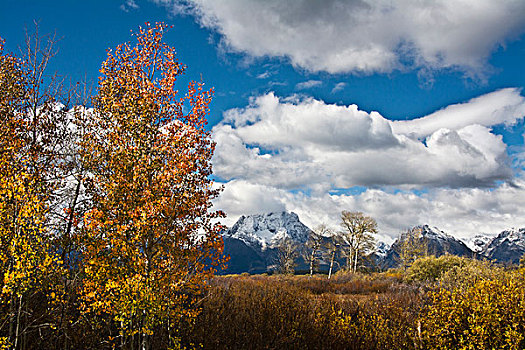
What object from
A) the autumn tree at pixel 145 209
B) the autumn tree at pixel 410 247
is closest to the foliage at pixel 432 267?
the autumn tree at pixel 145 209

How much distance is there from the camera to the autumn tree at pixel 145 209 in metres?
5.95

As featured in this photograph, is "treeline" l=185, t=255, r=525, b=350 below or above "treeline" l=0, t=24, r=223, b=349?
below

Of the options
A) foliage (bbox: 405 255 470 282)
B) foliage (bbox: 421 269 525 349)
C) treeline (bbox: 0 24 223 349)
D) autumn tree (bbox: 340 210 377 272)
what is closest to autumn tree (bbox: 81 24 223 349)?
treeline (bbox: 0 24 223 349)

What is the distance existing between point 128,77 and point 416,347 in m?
8.74

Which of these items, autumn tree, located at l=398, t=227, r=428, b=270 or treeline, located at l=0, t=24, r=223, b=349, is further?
autumn tree, located at l=398, t=227, r=428, b=270

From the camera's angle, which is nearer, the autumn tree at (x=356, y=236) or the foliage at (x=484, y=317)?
the foliage at (x=484, y=317)

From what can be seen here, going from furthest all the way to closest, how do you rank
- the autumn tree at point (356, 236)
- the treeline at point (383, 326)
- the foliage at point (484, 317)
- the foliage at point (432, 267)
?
the autumn tree at point (356, 236) → the foliage at point (432, 267) → the treeline at point (383, 326) → the foliage at point (484, 317)

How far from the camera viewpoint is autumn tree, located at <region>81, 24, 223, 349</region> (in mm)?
5949

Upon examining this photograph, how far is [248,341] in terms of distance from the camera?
7.65 meters

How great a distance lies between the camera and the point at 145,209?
5.89 m

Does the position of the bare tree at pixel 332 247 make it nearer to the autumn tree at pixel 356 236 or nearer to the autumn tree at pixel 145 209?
the autumn tree at pixel 356 236

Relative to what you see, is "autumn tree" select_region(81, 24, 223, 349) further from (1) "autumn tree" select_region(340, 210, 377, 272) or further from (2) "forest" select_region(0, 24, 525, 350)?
(1) "autumn tree" select_region(340, 210, 377, 272)

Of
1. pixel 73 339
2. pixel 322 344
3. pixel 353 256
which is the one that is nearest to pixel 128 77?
pixel 73 339

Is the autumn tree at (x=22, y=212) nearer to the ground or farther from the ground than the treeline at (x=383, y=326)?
farther from the ground
